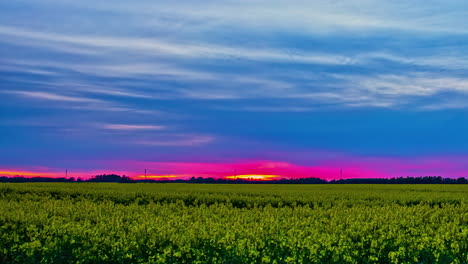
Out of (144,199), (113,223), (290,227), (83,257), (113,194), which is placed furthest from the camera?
(113,194)

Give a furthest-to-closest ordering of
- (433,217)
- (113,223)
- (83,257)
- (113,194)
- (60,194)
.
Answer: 1. (60,194)
2. (113,194)
3. (433,217)
4. (113,223)
5. (83,257)

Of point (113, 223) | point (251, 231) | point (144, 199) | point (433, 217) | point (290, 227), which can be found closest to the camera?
point (251, 231)

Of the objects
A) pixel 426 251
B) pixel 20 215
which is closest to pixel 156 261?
pixel 426 251

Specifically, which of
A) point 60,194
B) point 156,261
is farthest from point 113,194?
point 156,261

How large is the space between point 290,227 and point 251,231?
1363mm

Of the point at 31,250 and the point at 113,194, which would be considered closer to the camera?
the point at 31,250

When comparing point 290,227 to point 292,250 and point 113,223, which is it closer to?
point 292,250

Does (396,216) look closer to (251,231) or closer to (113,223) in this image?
(251,231)

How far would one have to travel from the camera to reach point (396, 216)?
48.6 ft

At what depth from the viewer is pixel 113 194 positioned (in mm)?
32375

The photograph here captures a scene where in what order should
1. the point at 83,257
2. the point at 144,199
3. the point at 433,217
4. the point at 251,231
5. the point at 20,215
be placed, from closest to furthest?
1. the point at 83,257
2. the point at 251,231
3. the point at 20,215
4. the point at 433,217
5. the point at 144,199

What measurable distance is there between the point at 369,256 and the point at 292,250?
1.31m

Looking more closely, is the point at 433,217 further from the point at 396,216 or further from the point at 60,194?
the point at 60,194

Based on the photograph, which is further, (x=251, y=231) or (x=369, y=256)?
(x=251, y=231)
